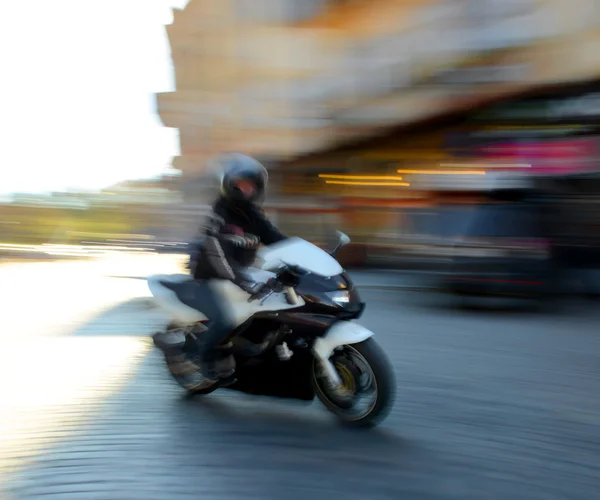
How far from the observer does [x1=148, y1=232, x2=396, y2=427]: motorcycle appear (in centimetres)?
452

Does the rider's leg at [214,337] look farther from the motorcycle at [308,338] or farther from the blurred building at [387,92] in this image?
the blurred building at [387,92]

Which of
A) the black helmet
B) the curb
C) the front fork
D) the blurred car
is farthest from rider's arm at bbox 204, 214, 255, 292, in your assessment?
the curb

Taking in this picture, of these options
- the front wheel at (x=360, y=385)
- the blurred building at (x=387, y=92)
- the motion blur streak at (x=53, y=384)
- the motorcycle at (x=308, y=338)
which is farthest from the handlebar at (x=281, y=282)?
the blurred building at (x=387, y=92)

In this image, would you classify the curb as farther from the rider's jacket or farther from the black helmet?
the black helmet

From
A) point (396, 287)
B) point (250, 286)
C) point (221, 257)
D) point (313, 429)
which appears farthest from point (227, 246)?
point (396, 287)

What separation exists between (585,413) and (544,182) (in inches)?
180

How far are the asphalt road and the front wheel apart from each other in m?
0.12

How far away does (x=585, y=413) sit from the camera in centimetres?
493

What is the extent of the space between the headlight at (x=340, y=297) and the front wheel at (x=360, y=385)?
0.23m

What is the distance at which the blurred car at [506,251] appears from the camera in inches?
350

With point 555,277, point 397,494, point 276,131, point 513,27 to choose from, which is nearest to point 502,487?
point 397,494

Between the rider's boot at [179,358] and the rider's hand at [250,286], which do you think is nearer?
the rider's hand at [250,286]

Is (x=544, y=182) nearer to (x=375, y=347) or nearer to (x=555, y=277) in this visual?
(x=555, y=277)

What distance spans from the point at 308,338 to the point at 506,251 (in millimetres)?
4729
